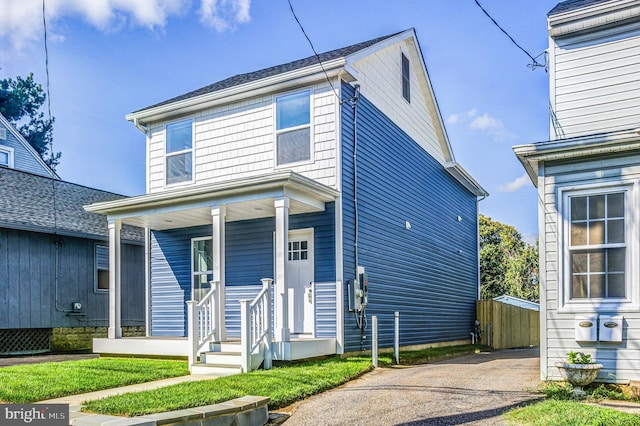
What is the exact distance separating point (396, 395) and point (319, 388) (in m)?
1.04

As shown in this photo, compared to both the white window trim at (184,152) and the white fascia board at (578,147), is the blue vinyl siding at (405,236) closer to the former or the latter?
the white window trim at (184,152)

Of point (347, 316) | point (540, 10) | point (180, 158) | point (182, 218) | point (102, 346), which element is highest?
point (540, 10)

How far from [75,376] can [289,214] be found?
4809 millimetres

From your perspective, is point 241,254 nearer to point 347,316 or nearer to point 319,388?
point 347,316

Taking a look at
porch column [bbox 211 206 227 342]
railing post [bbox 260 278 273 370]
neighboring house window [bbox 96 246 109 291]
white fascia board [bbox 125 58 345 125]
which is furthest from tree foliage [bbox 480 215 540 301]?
railing post [bbox 260 278 273 370]

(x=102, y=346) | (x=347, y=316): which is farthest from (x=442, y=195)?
(x=102, y=346)

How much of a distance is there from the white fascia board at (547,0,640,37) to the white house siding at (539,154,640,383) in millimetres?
2379

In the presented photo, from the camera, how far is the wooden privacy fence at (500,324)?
17516 millimetres

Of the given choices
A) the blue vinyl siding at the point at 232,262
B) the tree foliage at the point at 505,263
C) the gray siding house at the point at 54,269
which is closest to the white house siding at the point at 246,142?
the blue vinyl siding at the point at 232,262

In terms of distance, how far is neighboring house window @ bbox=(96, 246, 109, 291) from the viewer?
53.9 feet

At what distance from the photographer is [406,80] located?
1465cm

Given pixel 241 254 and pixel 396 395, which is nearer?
pixel 396 395

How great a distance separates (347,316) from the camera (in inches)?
421

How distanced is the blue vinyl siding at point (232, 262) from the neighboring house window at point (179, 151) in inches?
49.1
